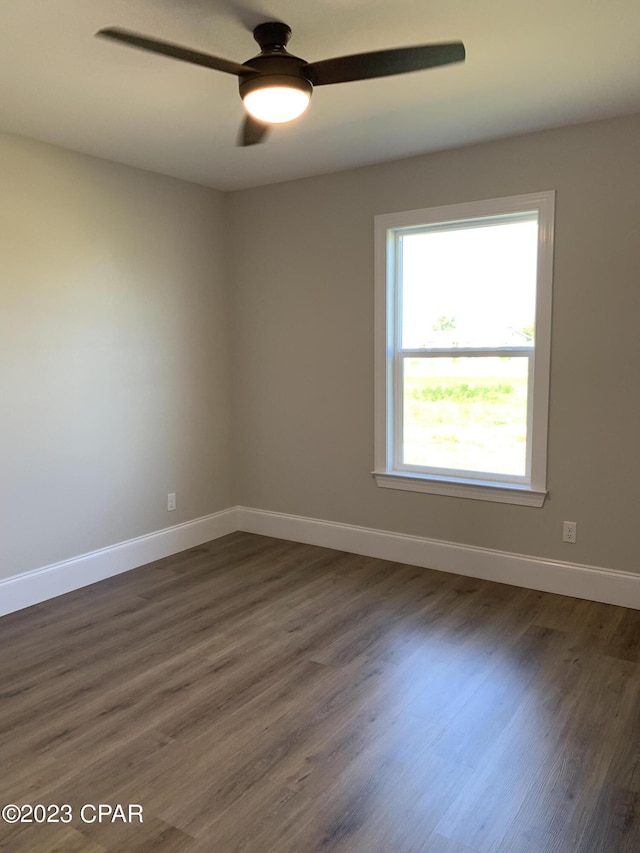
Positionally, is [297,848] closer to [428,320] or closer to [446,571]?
[446,571]

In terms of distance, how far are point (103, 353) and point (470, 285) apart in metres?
2.30

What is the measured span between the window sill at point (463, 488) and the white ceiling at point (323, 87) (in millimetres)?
1997

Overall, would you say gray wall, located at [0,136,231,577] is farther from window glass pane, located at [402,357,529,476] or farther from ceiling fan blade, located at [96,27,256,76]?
ceiling fan blade, located at [96,27,256,76]

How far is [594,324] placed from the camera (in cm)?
338

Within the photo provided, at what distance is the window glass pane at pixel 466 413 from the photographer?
12.3 feet

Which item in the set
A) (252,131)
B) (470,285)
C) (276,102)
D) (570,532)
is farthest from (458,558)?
(276,102)

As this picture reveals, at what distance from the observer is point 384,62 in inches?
77.9

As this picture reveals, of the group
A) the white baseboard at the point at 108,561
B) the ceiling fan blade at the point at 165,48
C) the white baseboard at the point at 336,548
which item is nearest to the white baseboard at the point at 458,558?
the white baseboard at the point at 336,548

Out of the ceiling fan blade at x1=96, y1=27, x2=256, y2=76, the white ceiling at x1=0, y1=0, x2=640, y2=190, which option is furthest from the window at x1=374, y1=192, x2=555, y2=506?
the ceiling fan blade at x1=96, y1=27, x2=256, y2=76

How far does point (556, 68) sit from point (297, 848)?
300 cm

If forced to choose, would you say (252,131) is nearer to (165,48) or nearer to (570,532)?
(165,48)

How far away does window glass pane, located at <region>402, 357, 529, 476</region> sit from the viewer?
12.3ft

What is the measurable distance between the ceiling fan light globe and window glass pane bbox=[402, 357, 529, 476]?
2083mm

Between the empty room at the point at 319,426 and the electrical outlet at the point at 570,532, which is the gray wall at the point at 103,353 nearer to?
the empty room at the point at 319,426
